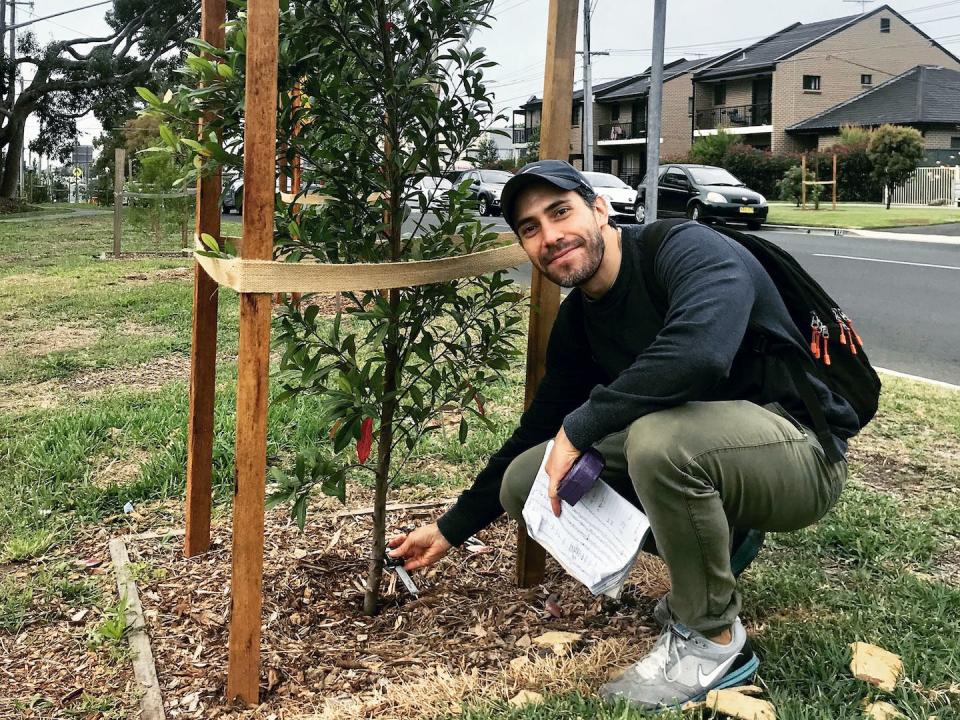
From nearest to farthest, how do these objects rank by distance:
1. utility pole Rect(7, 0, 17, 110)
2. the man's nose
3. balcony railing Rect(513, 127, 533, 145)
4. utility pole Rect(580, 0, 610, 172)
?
1. the man's nose
2. utility pole Rect(580, 0, 610, 172)
3. utility pole Rect(7, 0, 17, 110)
4. balcony railing Rect(513, 127, 533, 145)

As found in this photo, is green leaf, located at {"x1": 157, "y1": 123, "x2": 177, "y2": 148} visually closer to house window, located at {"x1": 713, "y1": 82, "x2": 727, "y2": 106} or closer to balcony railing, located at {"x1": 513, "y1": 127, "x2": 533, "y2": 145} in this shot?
house window, located at {"x1": 713, "y1": 82, "x2": 727, "y2": 106}

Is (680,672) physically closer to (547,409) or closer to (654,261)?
(547,409)

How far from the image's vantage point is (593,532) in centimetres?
232

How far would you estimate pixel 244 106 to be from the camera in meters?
2.20

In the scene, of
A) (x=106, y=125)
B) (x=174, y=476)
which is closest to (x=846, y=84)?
(x=106, y=125)

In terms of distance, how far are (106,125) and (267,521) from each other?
129 ft

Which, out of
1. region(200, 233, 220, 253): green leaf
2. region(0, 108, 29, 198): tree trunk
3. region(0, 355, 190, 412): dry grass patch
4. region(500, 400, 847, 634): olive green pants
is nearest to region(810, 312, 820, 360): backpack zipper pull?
region(500, 400, 847, 634): olive green pants

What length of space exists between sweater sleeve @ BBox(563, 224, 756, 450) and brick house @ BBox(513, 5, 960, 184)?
44272 mm

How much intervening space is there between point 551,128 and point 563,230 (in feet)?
1.67

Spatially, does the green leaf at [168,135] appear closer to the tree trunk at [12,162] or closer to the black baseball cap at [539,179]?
the black baseball cap at [539,179]

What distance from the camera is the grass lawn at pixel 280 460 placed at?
234cm

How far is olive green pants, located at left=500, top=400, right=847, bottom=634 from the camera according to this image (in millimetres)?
2188

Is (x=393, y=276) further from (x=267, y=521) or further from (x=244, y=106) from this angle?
(x=267, y=521)

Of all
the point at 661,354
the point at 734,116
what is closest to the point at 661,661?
the point at 661,354
